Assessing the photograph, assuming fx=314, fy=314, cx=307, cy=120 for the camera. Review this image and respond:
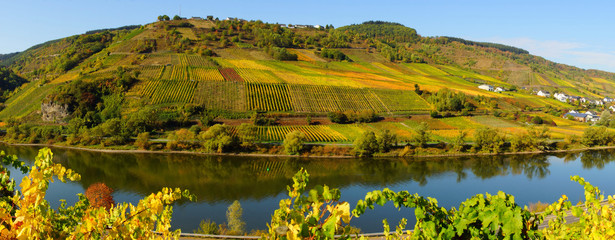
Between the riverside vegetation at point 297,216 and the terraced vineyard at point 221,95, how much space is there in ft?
177

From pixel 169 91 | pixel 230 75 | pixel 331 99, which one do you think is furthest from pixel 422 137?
pixel 230 75

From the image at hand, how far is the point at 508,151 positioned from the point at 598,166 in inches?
412

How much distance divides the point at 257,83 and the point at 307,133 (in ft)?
84.9

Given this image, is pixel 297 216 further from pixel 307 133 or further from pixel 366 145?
pixel 307 133

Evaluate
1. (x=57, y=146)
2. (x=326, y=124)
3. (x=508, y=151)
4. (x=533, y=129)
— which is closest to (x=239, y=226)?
(x=326, y=124)

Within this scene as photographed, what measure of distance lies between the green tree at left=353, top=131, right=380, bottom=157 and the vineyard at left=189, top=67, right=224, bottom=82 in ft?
129

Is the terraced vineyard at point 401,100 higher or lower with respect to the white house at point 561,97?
lower

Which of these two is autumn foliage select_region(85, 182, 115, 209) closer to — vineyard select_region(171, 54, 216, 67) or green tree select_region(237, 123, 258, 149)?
green tree select_region(237, 123, 258, 149)

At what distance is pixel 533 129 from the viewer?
159ft

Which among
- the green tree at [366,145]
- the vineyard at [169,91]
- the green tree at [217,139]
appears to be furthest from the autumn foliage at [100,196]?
the vineyard at [169,91]

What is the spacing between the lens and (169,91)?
60.2 meters

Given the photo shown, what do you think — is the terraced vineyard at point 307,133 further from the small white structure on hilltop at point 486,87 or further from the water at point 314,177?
the small white structure on hilltop at point 486,87

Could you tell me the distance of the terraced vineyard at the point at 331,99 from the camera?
203 ft

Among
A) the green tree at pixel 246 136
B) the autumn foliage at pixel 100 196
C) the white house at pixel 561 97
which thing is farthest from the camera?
the white house at pixel 561 97
